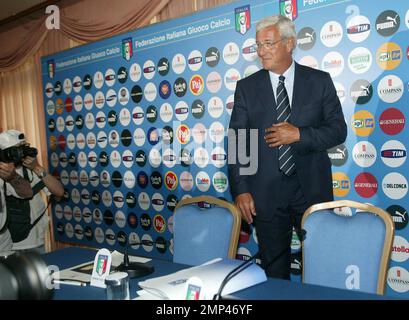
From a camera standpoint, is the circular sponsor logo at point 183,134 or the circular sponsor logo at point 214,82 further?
the circular sponsor logo at point 183,134

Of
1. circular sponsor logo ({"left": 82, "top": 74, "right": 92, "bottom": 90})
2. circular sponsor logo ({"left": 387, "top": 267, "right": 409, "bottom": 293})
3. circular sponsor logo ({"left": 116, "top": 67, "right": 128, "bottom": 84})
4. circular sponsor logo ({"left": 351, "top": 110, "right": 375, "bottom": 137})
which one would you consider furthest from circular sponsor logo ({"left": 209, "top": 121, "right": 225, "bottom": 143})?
circular sponsor logo ({"left": 82, "top": 74, "right": 92, "bottom": 90})

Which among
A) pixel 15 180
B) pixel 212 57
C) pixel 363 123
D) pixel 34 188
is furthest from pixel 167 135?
pixel 363 123

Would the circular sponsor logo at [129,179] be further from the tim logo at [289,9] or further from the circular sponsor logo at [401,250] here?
the circular sponsor logo at [401,250]

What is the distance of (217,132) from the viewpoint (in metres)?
3.03

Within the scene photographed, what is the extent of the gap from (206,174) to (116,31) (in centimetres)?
156

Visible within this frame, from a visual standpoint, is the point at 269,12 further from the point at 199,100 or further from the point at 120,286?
the point at 120,286

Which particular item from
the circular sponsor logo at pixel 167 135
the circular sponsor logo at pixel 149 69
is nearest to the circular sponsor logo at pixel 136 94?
the circular sponsor logo at pixel 149 69

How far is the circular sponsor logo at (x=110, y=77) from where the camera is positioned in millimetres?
3730

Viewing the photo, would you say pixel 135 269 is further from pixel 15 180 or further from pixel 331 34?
pixel 331 34

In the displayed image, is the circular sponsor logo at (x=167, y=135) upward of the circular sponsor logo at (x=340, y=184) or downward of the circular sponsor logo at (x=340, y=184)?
upward

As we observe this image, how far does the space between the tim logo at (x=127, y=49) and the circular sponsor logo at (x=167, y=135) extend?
76cm

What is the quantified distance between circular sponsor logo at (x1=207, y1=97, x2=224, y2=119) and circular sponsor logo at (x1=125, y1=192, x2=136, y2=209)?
113cm

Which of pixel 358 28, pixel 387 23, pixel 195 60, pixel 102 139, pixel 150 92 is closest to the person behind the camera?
pixel 387 23

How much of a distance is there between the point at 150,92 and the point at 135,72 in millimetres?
262
